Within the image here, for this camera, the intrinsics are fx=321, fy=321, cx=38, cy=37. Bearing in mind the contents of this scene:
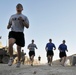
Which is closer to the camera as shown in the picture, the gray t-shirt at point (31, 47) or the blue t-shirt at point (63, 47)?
the blue t-shirt at point (63, 47)

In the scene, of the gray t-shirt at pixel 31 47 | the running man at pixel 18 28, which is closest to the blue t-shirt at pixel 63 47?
the gray t-shirt at pixel 31 47

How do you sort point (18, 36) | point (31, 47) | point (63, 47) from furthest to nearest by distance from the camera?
point (31, 47) < point (63, 47) < point (18, 36)

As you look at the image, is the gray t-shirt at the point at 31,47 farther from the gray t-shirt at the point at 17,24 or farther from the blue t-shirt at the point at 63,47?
Answer: the gray t-shirt at the point at 17,24

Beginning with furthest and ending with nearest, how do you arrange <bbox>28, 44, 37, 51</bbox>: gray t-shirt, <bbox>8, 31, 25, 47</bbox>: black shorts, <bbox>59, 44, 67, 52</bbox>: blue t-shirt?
<bbox>28, 44, 37, 51</bbox>: gray t-shirt → <bbox>59, 44, 67, 52</bbox>: blue t-shirt → <bbox>8, 31, 25, 47</bbox>: black shorts

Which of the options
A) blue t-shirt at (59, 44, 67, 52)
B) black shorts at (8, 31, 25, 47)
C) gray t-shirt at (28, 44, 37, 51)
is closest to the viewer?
black shorts at (8, 31, 25, 47)

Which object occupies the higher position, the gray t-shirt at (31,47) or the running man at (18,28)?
the gray t-shirt at (31,47)

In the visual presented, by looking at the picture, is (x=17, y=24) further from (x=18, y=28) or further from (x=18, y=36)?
(x=18, y=36)

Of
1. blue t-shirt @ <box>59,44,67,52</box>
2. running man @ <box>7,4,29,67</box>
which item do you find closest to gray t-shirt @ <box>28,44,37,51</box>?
blue t-shirt @ <box>59,44,67,52</box>

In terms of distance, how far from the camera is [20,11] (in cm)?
1003

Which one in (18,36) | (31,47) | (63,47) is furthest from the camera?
(31,47)

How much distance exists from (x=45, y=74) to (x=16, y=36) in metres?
1.98

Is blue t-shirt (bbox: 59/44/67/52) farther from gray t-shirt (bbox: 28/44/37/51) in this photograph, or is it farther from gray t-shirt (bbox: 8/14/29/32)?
gray t-shirt (bbox: 8/14/29/32)

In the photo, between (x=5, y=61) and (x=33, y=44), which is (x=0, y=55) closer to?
(x=5, y=61)

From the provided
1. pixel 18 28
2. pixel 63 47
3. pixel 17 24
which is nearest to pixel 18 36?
pixel 18 28
